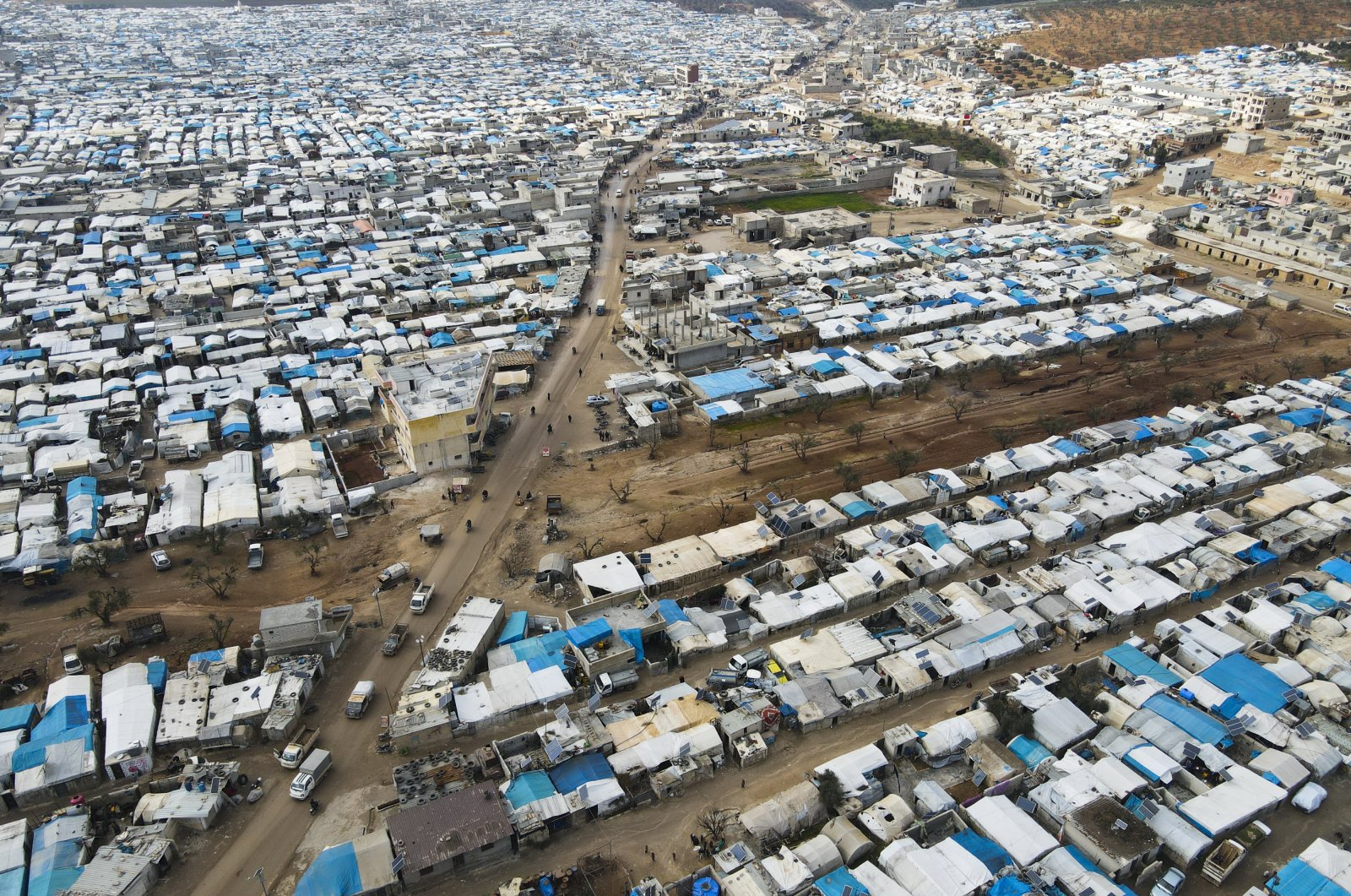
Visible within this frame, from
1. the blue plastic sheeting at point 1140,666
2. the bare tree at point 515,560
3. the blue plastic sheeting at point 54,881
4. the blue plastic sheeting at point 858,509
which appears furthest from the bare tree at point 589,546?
the blue plastic sheeting at point 1140,666

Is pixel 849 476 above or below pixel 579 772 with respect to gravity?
above

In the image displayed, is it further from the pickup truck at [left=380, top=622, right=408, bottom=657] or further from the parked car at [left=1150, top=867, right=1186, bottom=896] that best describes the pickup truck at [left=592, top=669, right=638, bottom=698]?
the parked car at [left=1150, top=867, right=1186, bottom=896]

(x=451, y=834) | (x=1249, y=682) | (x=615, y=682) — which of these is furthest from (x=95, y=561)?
(x=1249, y=682)

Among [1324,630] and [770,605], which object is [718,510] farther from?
[1324,630]

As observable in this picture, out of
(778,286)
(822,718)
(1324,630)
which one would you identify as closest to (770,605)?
(822,718)

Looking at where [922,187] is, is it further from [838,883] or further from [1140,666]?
[838,883]

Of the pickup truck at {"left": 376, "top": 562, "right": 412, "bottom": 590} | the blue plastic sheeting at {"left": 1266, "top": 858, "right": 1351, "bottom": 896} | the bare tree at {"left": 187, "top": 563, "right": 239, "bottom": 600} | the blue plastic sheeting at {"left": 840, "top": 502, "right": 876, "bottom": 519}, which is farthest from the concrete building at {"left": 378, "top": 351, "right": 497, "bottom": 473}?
the blue plastic sheeting at {"left": 1266, "top": 858, "right": 1351, "bottom": 896}

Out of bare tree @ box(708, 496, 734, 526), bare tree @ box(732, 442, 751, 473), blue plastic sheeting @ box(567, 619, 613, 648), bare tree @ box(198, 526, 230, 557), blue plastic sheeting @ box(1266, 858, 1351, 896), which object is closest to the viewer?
blue plastic sheeting @ box(1266, 858, 1351, 896)
